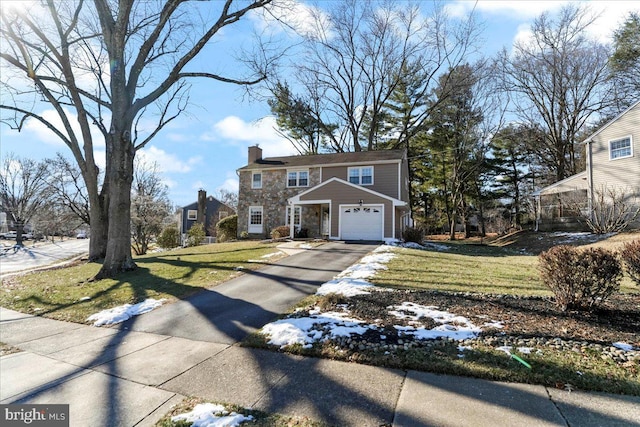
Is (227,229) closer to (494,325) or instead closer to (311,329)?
(311,329)

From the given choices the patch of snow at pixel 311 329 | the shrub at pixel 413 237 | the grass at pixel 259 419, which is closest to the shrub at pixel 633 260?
the patch of snow at pixel 311 329

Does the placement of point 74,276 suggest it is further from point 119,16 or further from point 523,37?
point 523,37

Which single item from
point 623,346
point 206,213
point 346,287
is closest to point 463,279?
point 346,287

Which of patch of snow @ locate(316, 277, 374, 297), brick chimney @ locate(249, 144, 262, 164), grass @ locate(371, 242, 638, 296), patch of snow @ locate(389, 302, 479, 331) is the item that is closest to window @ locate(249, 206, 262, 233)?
brick chimney @ locate(249, 144, 262, 164)

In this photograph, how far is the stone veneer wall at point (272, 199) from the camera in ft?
70.3

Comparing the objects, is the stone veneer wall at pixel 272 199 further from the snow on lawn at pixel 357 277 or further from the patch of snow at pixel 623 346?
the patch of snow at pixel 623 346

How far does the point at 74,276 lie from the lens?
10594 mm

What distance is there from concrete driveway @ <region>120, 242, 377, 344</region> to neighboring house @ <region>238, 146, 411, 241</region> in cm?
822

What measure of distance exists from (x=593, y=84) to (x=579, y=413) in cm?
3063

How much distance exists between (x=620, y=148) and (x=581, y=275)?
57.6ft

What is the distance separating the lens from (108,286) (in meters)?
8.66

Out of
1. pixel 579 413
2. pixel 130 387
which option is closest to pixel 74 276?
pixel 130 387

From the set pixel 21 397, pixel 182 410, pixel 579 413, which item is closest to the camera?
pixel 579 413

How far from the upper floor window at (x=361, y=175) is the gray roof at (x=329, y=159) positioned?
20.8 inches
